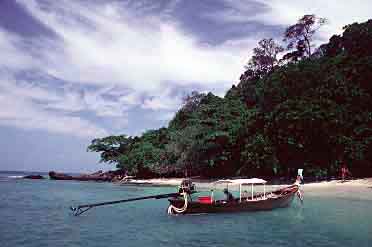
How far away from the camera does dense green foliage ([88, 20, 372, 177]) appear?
33.5 meters

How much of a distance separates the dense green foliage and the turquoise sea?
366 inches

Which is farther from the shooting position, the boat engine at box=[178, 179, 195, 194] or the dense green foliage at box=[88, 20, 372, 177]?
the dense green foliage at box=[88, 20, 372, 177]

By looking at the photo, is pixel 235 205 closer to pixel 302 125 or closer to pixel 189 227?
pixel 189 227

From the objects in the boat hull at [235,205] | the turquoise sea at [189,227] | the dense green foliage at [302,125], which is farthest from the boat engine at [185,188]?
the dense green foliage at [302,125]

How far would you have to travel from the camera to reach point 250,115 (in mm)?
41938

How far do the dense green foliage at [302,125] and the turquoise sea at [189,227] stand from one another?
30.5ft

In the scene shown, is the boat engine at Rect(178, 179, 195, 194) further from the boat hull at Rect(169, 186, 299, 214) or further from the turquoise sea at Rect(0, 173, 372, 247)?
the turquoise sea at Rect(0, 173, 372, 247)

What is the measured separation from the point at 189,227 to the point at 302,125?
772 inches

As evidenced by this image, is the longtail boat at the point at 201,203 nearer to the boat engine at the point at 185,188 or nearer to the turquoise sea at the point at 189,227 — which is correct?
the boat engine at the point at 185,188

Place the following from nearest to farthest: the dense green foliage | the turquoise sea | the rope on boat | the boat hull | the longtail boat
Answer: the turquoise sea
the rope on boat
the longtail boat
the boat hull
the dense green foliage

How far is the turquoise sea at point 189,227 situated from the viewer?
1520 cm

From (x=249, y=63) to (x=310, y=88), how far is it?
28.8 metres

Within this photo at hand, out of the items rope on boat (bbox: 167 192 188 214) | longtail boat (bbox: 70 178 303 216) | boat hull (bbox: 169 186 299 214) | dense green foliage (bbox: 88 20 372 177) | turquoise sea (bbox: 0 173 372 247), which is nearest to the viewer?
turquoise sea (bbox: 0 173 372 247)

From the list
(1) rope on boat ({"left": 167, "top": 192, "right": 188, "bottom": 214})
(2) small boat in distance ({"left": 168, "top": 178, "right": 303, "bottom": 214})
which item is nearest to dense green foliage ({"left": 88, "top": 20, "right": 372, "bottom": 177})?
(2) small boat in distance ({"left": 168, "top": 178, "right": 303, "bottom": 214})
